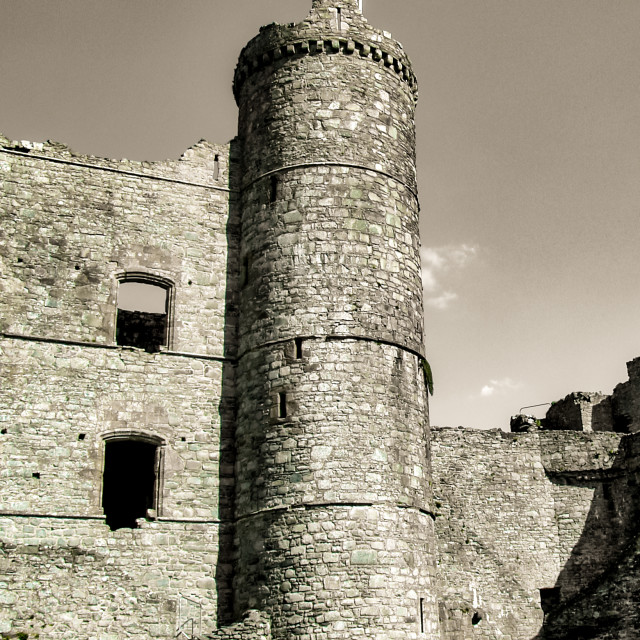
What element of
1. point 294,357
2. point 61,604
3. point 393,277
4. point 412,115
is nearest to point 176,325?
point 294,357

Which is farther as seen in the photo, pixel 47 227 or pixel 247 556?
pixel 47 227

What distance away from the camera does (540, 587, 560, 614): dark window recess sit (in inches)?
876

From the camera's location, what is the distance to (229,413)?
704 inches

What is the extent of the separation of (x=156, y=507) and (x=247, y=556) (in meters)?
1.90

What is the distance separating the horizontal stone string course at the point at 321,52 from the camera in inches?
746

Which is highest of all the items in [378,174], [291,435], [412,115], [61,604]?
[412,115]

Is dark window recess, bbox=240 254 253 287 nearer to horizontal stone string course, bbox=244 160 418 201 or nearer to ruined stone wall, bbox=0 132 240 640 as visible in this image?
ruined stone wall, bbox=0 132 240 640

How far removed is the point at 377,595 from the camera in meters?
15.5

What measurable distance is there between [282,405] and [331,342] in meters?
1.44

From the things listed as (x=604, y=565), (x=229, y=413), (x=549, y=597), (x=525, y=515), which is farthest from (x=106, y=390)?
(x=604, y=565)

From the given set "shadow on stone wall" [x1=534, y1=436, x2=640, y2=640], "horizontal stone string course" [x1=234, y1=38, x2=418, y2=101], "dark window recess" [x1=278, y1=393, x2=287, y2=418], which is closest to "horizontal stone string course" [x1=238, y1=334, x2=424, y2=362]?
"dark window recess" [x1=278, y1=393, x2=287, y2=418]

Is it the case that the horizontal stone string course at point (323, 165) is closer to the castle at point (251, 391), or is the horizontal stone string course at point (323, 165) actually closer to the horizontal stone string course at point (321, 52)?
the castle at point (251, 391)

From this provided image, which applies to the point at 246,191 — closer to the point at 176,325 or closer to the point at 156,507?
the point at 176,325

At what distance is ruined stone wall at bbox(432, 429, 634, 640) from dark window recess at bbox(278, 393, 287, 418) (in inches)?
220
